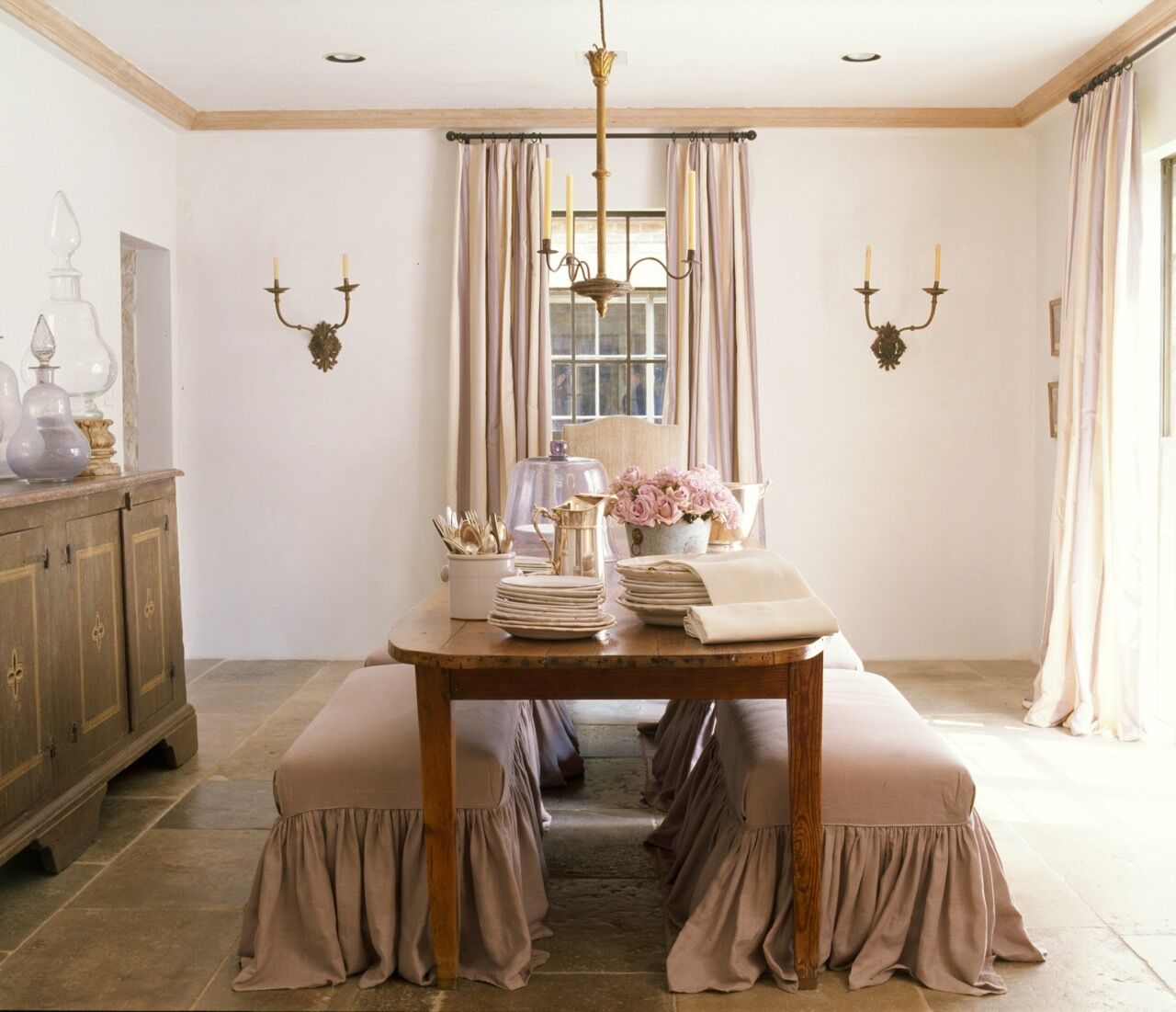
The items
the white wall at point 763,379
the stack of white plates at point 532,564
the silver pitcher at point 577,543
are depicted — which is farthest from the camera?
the white wall at point 763,379

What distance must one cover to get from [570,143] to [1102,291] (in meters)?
2.42

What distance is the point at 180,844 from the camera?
3355 mm

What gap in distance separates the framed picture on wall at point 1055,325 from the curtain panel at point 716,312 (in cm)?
130

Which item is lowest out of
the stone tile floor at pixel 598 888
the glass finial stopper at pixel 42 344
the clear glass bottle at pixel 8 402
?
the stone tile floor at pixel 598 888

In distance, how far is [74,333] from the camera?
395 cm

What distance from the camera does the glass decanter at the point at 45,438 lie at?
3463 mm

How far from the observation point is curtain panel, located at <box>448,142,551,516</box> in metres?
5.57

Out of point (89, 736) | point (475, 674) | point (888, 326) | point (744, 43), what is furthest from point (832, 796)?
point (888, 326)

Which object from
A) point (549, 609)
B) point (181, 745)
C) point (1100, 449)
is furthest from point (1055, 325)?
point (181, 745)

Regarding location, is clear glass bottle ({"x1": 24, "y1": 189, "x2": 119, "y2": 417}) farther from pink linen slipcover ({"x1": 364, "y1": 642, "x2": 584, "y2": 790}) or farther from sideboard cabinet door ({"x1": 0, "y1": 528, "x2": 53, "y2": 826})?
pink linen slipcover ({"x1": 364, "y1": 642, "x2": 584, "y2": 790})

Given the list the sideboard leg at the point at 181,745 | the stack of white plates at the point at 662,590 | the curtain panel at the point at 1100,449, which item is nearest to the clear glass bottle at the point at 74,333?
the sideboard leg at the point at 181,745

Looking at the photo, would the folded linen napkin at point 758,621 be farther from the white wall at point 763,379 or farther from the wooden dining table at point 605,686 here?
the white wall at point 763,379

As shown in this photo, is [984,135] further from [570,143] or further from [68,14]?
[68,14]

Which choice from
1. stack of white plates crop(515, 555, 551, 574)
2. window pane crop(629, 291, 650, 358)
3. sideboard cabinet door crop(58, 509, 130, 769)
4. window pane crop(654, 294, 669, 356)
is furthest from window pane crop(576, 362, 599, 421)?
stack of white plates crop(515, 555, 551, 574)
